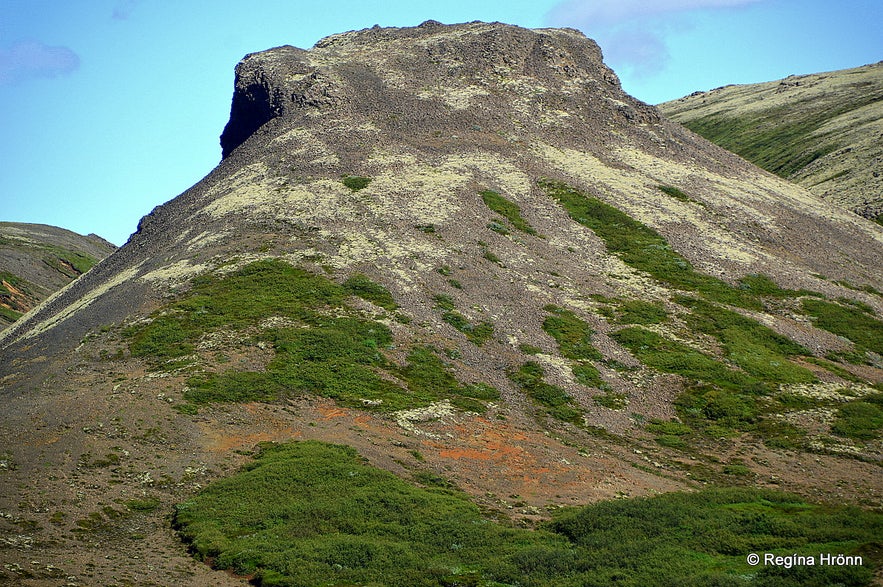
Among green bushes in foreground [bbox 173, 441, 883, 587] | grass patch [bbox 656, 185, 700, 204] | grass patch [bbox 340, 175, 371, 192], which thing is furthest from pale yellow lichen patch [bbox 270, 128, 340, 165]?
green bushes in foreground [bbox 173, 441, 883, 587]

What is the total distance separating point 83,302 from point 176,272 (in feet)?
37.5

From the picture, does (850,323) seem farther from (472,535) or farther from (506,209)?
(472,535)

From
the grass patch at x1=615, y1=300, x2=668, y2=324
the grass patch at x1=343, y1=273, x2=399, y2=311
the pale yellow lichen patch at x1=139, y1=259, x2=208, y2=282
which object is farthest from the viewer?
the pale yellow lichen patch at x1=139, y1=259, x2=208, y2=282

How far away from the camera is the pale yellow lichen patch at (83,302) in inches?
2938

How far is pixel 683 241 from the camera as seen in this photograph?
90.8 meters

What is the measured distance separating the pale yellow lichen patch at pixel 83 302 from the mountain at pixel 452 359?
754 mm

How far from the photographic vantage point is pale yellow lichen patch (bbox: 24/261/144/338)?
74.6 metres

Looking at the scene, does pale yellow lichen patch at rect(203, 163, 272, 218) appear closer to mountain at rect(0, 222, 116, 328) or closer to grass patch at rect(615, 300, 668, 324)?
grass patch at rect(615, 300, 668, 324)

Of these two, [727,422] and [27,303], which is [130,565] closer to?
[727,422]

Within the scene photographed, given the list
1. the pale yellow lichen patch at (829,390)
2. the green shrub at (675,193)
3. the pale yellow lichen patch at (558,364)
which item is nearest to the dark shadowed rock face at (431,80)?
the green shrub at (675,193)

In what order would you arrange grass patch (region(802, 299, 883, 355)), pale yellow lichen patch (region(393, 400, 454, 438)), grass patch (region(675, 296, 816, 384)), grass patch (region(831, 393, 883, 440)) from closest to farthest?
pale yellow lichen patch (region(393, 400, 454, 438)) → grass patch (region(831, 393, 883, 440)) → grass patch (region(675, 296, 816, 384)) → grass patch (region(802, 299, 883, 355))

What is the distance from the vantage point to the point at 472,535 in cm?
3806

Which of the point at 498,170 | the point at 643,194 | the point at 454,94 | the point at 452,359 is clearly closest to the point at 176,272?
the point at 452,359

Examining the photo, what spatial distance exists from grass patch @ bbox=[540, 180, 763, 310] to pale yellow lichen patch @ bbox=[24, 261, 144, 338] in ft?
170
